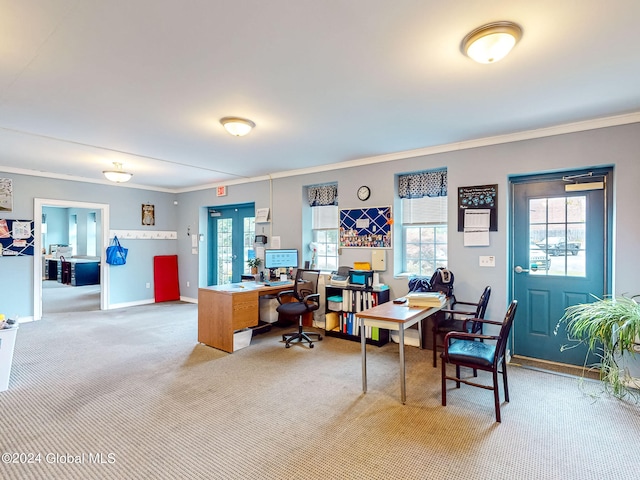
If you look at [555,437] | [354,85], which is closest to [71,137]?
[354,85]

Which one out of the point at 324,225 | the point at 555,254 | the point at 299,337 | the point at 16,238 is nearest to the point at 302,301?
the point at 299,337

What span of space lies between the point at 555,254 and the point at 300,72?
10.8 ft

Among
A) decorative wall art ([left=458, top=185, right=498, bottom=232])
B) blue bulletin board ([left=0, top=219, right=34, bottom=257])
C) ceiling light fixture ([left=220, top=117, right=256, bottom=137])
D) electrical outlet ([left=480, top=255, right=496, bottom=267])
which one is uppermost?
ceiling light fixture ([left=220, top=117, right=256, bottom=137])

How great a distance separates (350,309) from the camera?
176 inches

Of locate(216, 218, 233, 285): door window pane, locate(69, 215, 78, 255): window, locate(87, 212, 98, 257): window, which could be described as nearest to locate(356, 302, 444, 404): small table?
locate(216, 218, 233, 285): door window pane

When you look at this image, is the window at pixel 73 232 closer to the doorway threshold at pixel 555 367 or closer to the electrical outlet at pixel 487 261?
the electrical outlet at pixel 487 261

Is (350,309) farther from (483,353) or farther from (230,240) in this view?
(230,240)

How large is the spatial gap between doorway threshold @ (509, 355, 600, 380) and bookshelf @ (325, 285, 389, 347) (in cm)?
151

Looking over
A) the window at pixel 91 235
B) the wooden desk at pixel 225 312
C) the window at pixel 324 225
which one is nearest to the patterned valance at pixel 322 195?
the window at pixel 324 225

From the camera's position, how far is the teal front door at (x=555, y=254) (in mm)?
3408

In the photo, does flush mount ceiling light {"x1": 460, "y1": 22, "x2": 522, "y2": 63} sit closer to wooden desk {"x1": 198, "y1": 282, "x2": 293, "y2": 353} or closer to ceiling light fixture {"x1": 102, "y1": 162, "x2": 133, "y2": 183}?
wooden desk {"x1": 198, "y1": 282, "x2": 293, "y2": 353}

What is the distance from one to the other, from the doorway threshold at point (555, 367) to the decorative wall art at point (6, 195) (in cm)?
742

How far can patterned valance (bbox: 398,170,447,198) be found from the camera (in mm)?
4219

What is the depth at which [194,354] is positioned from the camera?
393cm
